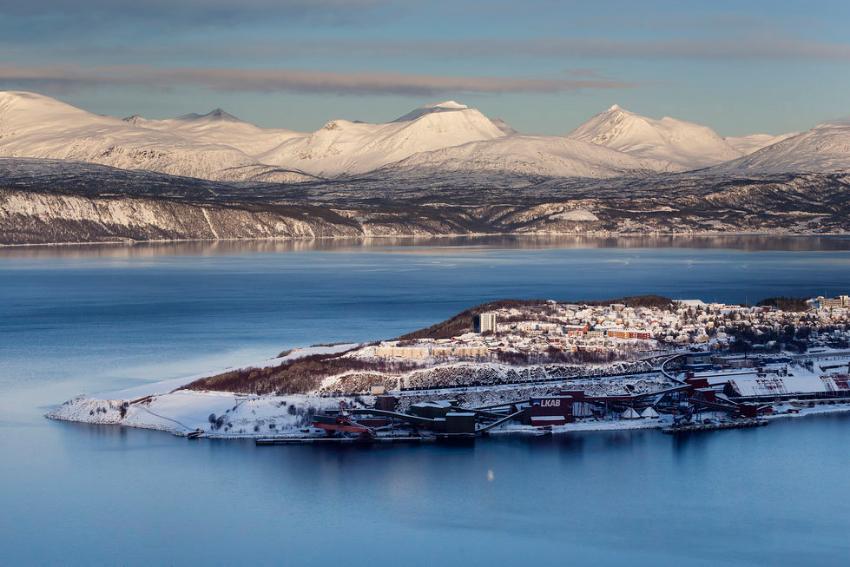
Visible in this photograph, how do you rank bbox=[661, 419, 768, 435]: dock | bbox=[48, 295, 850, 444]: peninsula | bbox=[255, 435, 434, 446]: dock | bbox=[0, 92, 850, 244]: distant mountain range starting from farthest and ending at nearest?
1. bbox=[0, 92, 850, 244]: distant mountain range
2. bbox=[661, 419, 768, 435]: dock
3. bbox=[48, 295, 850, 444]: peninsula
4. bbox=[255, 435, 434, 446]: dock

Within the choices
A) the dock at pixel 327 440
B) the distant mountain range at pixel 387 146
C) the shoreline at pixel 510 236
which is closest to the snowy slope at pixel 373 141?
the distant mountain range at pixel 387 146

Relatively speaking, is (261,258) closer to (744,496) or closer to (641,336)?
(641,336)

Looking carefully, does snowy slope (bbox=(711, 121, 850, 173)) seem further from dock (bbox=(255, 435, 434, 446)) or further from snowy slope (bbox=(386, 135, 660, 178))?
dock (bbox=(255, 435, 434, 446))

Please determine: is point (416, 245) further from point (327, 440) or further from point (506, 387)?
point (327, 440)

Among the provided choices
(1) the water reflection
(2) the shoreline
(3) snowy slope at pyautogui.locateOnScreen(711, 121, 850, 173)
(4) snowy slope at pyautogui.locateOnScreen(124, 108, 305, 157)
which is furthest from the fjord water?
(4) snowy slope at pyautogui.locateOnScreen(124, 108, 305, 157)

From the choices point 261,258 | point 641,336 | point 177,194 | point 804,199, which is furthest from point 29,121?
point 641,336

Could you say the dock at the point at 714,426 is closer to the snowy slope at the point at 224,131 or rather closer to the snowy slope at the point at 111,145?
the snowy slope at the point at 111,145
